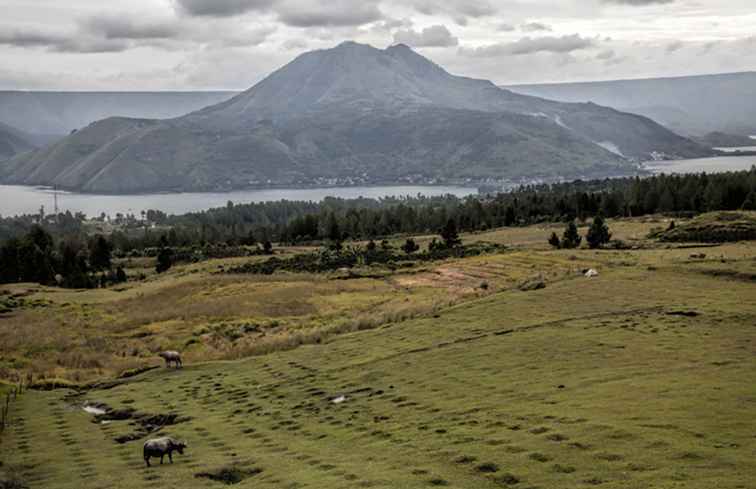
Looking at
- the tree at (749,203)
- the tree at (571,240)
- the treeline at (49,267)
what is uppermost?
the tree at (749,203)

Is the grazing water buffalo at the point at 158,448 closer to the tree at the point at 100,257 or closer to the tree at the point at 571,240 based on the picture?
the tree at the point at 571,240

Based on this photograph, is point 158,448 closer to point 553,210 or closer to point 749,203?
point 749,203

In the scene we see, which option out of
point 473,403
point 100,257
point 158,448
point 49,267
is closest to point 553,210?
point 100,257

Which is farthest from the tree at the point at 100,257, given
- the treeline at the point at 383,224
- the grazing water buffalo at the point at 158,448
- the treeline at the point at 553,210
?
the grazing water buffalo at the point at 158,448

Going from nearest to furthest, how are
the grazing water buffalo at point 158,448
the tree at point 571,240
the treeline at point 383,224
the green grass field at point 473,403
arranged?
the green grass field at point 473,403, the grazing water buffalo at point 158,448, the tree at point 571,240, the treeline at point 383,224

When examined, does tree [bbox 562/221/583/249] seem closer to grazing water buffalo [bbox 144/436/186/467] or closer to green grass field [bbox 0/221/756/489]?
green grass field [bbox 0/221/756/489]

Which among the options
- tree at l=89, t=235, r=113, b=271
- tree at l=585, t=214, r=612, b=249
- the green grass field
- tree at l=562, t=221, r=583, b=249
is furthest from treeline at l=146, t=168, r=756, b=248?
the green grass field

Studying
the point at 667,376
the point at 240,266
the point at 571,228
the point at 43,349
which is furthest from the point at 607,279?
the point at 240,266

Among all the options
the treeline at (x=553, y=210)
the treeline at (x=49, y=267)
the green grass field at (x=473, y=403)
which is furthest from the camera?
the treeline at (x=553, y=210)

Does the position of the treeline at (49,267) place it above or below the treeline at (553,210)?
below
